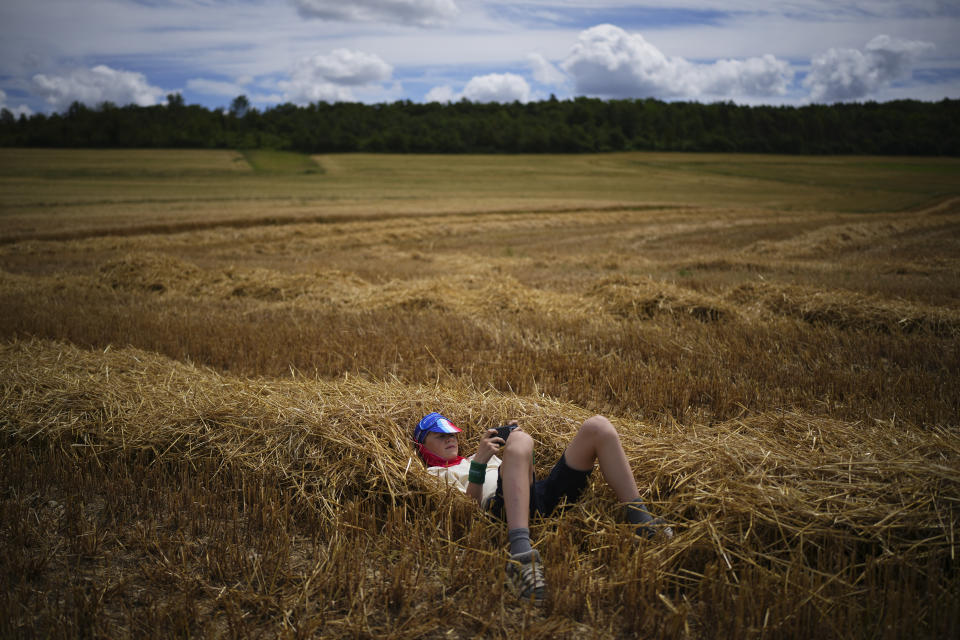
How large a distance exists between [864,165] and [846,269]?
66.5 meters

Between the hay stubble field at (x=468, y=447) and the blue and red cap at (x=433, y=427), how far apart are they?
21 cm

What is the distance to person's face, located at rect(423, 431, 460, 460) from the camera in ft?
12.3

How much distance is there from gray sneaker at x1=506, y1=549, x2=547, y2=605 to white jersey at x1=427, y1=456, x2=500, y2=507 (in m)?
0.57

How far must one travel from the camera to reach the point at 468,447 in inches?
165

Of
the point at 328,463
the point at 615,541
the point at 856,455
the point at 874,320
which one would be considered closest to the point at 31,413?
the point at 328,463

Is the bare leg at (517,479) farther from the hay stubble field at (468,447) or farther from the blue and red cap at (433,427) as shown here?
the blue and red cap at (433,427)

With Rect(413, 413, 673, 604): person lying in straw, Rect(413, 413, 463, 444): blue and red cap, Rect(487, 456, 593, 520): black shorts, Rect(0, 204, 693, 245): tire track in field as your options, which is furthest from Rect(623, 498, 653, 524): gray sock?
Rect(0, 204, 693, 245): tire track in field

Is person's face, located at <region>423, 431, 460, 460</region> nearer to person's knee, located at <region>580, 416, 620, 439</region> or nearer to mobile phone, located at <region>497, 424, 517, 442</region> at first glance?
mobile phone, located at <region>497, 424, 517, 442</region>

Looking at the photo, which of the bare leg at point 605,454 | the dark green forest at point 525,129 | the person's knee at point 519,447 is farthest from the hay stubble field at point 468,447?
the dark green forest at point 525,129

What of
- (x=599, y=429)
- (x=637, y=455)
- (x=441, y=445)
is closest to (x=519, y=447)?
(x=599, y=429)

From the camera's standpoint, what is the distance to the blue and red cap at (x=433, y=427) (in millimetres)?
3682

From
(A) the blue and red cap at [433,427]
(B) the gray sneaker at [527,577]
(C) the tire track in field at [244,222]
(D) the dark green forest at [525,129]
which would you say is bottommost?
(B) the gray sneaker at [527,577]

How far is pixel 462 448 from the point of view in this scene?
4.19 metres

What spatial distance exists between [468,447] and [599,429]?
54.3 inches
